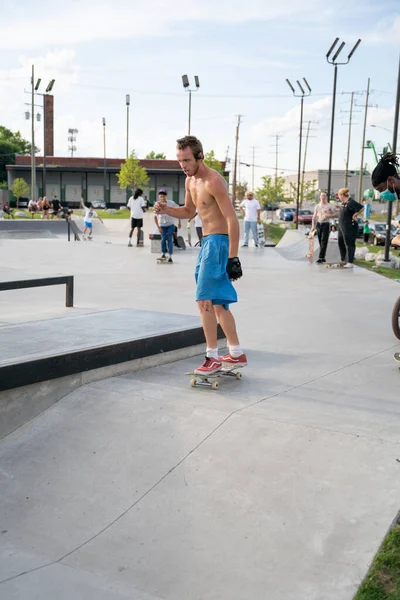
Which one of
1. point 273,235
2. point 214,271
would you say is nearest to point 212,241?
point 214,271

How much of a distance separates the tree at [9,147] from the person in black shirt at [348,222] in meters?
106

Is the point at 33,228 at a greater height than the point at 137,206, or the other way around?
the point at 137,206

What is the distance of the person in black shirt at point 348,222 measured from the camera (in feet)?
49.9

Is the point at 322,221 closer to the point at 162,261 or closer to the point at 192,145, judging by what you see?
the point at 162,261

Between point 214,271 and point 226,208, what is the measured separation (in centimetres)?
49

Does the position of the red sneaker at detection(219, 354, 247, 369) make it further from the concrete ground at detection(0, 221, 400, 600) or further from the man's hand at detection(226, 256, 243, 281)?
the man's hand at detection(226, 256, 243, 281)

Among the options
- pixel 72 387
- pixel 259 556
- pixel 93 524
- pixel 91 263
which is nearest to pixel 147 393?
pixel 72 387

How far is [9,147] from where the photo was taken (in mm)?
114875

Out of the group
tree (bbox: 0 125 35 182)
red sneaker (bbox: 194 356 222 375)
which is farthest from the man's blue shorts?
tree (bbox: 0 125 35 182)

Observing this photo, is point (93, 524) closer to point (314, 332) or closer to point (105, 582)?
point (105, 582)

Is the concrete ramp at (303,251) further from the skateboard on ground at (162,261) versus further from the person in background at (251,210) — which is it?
the skateboard on ground at (162,261)

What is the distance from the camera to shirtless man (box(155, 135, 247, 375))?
5066 mm

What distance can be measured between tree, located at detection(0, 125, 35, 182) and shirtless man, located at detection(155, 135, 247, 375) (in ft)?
376

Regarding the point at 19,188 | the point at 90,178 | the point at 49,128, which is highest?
the point at 49,128
